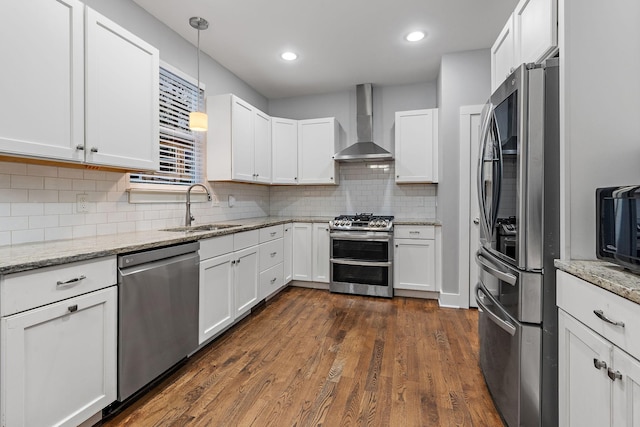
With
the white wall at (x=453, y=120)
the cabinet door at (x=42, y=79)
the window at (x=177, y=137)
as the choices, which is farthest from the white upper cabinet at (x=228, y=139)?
the white wall at (x=453, y=120)

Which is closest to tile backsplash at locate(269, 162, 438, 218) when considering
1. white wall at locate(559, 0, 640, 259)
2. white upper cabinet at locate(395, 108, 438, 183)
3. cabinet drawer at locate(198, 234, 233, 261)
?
white upper cabinet at locate(395, 108, 438, 183)

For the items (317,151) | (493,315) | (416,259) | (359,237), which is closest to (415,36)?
(317,151)

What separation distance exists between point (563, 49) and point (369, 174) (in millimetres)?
3051

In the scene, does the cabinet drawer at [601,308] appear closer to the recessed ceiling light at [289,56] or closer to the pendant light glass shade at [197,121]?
the pendant light glass shade at [197,121]

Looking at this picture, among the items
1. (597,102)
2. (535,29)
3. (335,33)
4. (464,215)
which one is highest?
(335,33)

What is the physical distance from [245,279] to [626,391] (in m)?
2.55

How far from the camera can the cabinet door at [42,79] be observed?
4.63ft

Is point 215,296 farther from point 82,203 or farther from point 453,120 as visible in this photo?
point 453,120

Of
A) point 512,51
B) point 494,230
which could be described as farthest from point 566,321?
point 512,51

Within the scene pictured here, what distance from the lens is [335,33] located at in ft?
9.44

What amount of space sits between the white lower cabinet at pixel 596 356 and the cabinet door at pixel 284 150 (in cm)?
336

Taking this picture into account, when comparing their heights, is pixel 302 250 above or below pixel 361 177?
below

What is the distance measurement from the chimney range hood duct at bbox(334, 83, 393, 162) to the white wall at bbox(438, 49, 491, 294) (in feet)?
2.73

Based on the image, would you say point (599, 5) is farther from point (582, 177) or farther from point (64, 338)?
point (64, 338)
